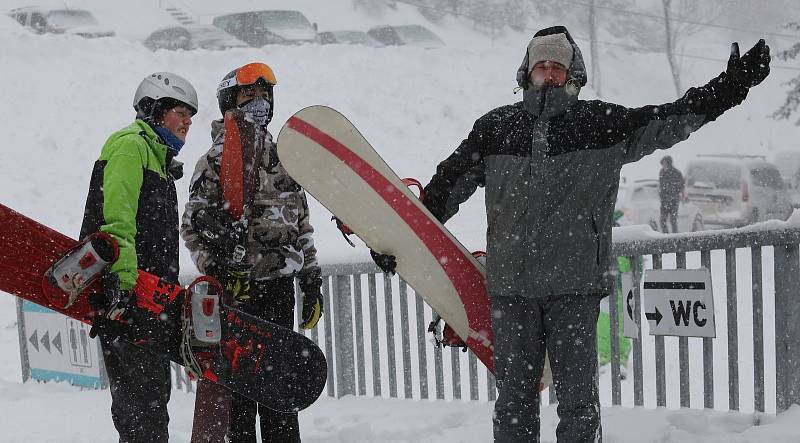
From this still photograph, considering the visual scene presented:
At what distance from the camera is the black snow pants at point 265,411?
352cm

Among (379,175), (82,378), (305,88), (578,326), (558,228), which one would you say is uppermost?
(305,88)

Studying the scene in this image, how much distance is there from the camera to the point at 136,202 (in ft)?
9.73

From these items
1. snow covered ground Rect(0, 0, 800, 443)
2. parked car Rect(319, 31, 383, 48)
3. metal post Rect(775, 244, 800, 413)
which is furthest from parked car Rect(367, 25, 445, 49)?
metal post Rect(775, 244, 800, 413)

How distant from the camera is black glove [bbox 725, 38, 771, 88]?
2.96 metres

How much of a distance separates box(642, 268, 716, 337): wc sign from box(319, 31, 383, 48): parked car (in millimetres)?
26312

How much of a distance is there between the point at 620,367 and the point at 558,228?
2117 millimetres

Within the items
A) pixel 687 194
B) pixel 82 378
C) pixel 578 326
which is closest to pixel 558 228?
pixel 578 326

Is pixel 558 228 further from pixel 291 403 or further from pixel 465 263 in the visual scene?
pixel 291 403

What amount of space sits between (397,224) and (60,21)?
24617 mm

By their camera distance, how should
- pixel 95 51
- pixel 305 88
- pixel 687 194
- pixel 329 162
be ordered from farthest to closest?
pixel 305 88
pixel 95 51
pixel 687 194
pixel 329 162

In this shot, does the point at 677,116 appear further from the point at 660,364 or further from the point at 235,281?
the point at 660,364

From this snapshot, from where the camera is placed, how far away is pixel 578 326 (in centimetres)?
309

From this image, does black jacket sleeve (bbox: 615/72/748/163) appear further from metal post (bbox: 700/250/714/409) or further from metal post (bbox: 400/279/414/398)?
metal post (bbox: 400/279/414/398)

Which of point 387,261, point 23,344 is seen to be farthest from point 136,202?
point 23,344
